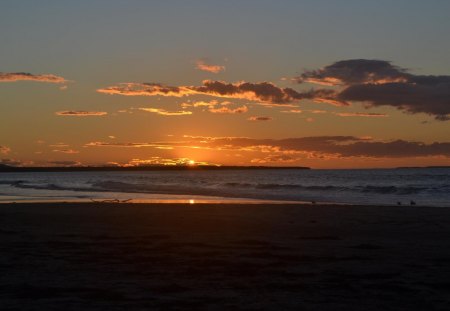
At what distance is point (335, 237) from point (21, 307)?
1038 centimetres

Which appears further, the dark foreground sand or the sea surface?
the sea surface

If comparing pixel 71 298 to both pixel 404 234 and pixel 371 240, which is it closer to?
pixel 371 240

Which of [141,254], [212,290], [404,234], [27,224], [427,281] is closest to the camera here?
[212,290]

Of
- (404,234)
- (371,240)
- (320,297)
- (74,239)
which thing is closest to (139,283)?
(320,297)

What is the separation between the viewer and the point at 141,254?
13.6 m

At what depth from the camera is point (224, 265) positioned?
39.4ft

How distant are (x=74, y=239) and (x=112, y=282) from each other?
6435mm

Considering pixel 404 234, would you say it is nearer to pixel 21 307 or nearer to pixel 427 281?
pixel 427 281

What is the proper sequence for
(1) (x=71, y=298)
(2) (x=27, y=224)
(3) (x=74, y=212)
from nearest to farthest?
(1) (x=71, y=298)
(2) (x=27, y=224)
(3) (x=74, y=212)

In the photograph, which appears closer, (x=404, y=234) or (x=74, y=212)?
(x=404, y=234)

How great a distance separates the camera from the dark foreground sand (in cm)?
895

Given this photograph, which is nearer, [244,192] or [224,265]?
[224,265]

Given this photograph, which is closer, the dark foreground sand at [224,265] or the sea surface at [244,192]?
the dark foreground sand at [224,265]

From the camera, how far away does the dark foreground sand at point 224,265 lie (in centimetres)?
895
